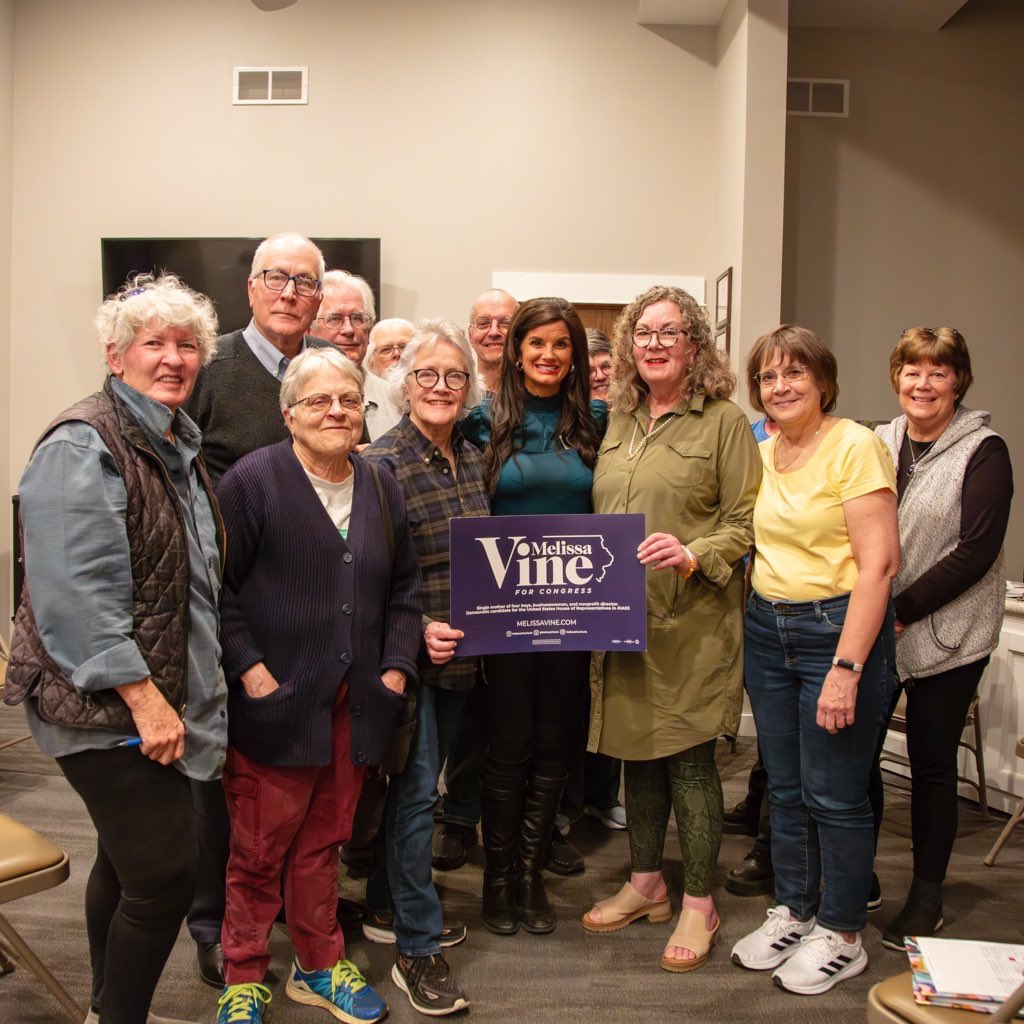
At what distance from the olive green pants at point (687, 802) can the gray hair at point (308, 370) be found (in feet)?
4.36

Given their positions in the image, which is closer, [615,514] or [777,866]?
[615,514]

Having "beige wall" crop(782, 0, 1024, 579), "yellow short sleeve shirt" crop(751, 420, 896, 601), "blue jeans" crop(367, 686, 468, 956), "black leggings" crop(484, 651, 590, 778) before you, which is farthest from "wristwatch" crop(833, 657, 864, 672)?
"beige wall" crop(782, 0, 1024, 579)

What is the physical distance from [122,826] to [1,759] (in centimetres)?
313

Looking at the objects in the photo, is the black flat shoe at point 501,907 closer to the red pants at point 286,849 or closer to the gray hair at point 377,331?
the red pants at point 286,849

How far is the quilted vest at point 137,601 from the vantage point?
1646mm

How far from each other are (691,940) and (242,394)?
6.28 ft

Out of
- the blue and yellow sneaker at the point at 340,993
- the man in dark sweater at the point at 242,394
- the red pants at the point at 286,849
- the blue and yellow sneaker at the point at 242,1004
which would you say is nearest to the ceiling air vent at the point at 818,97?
the man in dark sweater at the point at 242,394

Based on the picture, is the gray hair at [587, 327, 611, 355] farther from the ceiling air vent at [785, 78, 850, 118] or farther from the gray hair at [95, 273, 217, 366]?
the ceiling air vent at [785, 78, 850, 118]

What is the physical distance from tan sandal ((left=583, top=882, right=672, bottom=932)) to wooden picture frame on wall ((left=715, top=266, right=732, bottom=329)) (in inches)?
148

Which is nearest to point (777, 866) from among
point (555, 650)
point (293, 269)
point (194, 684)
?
point (555, 650)

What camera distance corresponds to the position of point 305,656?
2057 mm

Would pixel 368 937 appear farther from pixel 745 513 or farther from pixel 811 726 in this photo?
pixel 745 513

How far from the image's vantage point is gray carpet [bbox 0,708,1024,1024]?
2.29 m

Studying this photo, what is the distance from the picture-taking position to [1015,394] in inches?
242
